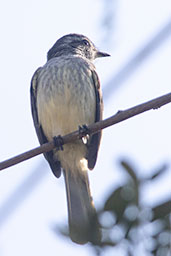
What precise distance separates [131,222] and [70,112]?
3287 millimetres

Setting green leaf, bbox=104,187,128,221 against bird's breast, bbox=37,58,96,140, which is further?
bird's breast, bbox=37,58,96,140

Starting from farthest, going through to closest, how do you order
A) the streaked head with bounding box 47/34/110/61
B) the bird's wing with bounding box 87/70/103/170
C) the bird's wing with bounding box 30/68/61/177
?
the streaked head with bounding box 47/34/110/61, the bird's wing with bounding box 30/68/61/177, the bird's wing with bounding box 87/70/103/170

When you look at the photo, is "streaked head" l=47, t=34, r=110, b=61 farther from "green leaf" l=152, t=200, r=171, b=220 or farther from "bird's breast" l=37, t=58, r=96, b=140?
"green leaf" l=152, t=200, r=171, b=220

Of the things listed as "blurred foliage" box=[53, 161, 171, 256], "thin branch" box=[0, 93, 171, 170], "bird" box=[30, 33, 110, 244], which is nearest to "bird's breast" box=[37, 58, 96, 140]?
"bird" box=[30, 33, 110, 244]

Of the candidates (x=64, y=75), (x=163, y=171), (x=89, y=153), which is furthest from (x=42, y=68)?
(x=163, y=171)

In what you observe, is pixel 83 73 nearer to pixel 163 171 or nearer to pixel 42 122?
A: pixel 42 122

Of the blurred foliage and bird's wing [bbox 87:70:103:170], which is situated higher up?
bird's wing [bbox 87:70:103:170]

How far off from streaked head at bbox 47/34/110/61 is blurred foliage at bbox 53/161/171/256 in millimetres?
4616

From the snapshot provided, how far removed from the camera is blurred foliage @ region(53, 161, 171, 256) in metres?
1.68

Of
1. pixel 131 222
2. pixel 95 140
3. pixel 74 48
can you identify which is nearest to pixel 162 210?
pixel 131 222

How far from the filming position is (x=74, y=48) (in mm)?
6520

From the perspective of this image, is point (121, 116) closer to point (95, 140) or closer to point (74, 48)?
point (95, 140)

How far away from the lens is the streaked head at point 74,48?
6.41 metres

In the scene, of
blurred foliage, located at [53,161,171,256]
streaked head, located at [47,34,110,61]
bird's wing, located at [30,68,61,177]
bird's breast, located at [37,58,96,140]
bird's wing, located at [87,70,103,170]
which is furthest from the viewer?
streaked head, located at [47,34,110,61]
